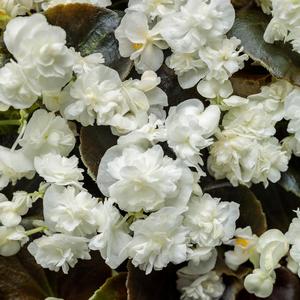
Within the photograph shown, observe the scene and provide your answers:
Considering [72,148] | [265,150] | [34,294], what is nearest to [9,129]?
[72,148]

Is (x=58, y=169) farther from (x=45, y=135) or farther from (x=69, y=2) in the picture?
(x=69, y=2)

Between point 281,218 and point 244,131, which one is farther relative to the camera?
point 281,218

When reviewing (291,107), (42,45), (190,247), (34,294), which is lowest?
(34,294)

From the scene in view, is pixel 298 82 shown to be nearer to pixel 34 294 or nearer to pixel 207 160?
pixel 207 160

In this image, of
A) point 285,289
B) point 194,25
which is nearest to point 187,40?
point 194,25

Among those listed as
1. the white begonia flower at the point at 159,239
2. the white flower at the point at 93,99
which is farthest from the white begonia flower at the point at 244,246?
the white flower at the point at 93,99

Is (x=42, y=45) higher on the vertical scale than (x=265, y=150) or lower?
higher

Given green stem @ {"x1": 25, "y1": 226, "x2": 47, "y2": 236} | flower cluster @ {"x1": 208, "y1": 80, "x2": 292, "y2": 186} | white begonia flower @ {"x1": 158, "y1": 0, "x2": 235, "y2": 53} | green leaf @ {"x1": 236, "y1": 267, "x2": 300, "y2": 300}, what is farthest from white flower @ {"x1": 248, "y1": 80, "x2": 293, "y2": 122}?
green stem @ {"x1": 25, "y1": 226, "x2": 47, "y2": 236}

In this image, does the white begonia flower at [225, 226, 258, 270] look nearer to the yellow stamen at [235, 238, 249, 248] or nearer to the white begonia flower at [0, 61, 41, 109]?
the yellow stamen at [235, 238, 249, 248]
